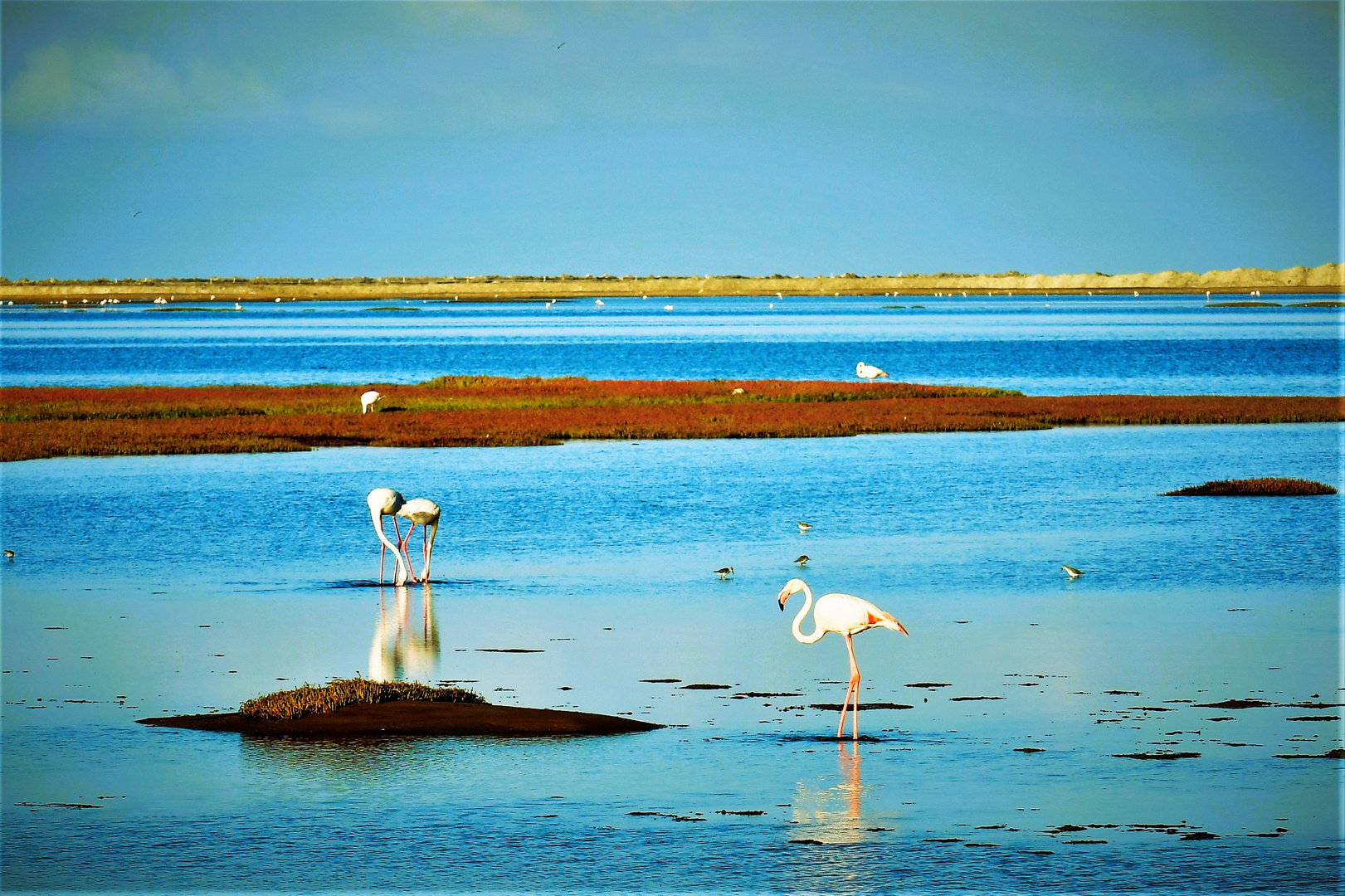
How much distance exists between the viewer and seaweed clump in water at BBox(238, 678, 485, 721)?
512 inches

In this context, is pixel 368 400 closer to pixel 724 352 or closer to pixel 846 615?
pixel 846 615

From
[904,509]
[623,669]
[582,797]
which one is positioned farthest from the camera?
[904,509]

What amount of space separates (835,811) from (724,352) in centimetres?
8714

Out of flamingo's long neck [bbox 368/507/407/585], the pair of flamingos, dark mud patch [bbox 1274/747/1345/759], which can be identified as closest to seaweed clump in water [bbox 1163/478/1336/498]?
the pair of flamingos

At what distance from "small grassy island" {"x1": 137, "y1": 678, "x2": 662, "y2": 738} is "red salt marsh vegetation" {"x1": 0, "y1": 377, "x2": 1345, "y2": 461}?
25.8 metres

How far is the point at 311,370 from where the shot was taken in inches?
3059

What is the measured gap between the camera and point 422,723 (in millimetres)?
12828

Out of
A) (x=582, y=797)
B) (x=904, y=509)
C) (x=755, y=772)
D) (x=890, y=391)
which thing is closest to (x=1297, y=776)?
(x=755, y=772)

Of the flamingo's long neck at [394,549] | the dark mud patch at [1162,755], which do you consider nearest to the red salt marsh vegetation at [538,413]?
the flamingo's long neck at [394,549]

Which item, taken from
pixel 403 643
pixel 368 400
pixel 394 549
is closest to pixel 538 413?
pixel 368 400

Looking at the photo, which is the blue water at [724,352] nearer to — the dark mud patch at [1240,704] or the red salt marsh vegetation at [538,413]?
the red salt marsh vegetation at [538,413]

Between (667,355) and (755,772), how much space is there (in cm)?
8207

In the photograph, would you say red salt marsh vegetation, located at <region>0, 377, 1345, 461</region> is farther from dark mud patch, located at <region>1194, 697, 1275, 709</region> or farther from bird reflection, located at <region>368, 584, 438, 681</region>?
dark mud patch, located at <region>1194, 697, 1275, 709</region>

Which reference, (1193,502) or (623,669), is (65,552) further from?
(1193,502)
